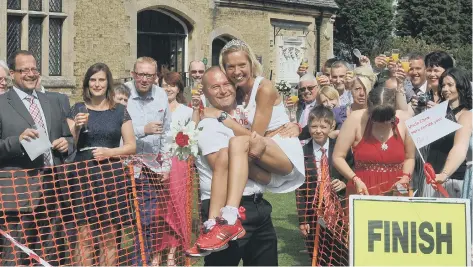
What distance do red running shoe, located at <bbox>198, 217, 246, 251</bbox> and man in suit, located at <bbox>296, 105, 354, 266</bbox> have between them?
5.25 ft

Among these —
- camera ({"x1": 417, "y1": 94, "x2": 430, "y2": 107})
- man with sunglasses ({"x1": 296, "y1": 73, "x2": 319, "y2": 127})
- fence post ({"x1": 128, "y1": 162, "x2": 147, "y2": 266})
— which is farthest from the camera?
man with sunglasses ({"x1": 296, "y1": 73, "x2": 319, "y2": 127})

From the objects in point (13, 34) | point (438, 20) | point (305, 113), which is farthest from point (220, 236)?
point (438, 20)

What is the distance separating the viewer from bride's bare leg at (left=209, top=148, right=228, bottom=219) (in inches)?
191

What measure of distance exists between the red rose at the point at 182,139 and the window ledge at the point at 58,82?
41.1 feet

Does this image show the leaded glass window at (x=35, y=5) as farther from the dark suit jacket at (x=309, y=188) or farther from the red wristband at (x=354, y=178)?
the red wristband at (x=354, y=178)

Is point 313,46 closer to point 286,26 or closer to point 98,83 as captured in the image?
point 286,26

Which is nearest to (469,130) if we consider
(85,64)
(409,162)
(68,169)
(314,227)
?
(409,162)

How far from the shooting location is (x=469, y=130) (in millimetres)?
6156

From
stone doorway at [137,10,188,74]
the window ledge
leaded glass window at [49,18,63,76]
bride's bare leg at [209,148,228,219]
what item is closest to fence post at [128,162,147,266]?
bride's bare leg at [209,148,228,219]

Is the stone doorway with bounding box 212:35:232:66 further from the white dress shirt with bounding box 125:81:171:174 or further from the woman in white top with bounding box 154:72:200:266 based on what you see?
the woman in white top with bounding box 154:72:200:266

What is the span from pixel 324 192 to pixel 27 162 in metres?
2.45

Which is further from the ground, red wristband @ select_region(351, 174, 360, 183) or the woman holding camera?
the woman holding camera

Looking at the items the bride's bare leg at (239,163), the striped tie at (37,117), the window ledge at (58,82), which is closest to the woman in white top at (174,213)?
the striped tie at (37,117)

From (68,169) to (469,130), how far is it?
3.35m
